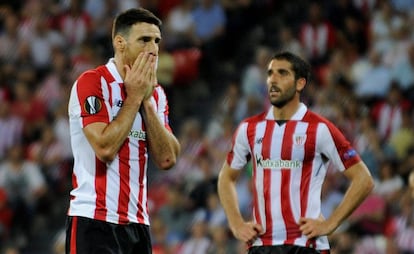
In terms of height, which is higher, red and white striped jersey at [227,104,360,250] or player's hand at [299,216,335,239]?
red and white striped jersey at [227,104,360,250]

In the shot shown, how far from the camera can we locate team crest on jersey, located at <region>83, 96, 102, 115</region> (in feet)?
19.1

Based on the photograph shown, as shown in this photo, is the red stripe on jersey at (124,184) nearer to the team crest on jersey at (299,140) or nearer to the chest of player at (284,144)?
the chest of player at (284,144)

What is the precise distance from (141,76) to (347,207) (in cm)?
197

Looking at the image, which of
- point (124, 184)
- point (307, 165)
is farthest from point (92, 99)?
point (307, 165)

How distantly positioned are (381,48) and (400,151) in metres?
2.11

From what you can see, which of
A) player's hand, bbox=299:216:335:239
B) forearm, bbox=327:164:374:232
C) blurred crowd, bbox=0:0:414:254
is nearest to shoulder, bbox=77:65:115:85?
player's hand, bbox=299:216:335:239

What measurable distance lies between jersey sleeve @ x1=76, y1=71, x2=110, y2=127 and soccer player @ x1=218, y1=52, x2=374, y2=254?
64.9 inches

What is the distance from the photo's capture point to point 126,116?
5.71m

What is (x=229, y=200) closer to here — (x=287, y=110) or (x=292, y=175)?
(x=292, y=175)

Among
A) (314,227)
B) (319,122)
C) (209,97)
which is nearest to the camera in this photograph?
(314,227)

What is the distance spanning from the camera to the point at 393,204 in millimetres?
11000

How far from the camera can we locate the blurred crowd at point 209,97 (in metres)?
11.7

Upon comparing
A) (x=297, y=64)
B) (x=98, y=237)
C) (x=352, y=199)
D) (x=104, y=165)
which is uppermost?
(x=297, y=64)

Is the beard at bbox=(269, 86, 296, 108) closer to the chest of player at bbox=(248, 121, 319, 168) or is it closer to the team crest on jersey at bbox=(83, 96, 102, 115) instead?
the chest of player at bbox=(248, 121, 319, 168)
